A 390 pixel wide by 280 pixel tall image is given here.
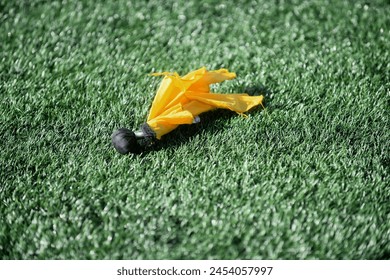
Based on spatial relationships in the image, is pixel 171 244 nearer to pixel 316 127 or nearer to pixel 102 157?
pixel 102 157

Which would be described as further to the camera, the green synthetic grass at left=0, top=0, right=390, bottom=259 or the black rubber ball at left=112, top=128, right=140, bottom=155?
the black rubber ball at left=112, top=128, right=140, bottom=155

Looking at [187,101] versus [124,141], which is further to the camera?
[187,101]

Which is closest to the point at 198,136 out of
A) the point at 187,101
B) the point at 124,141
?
the point at 187,101

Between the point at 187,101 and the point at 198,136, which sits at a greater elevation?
the point at 187,101

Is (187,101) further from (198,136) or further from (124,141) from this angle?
(124,141)

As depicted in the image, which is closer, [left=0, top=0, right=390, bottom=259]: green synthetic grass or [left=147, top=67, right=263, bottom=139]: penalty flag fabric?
[left=0, top=0, right=390, bottom=259]: green synthetic grass
